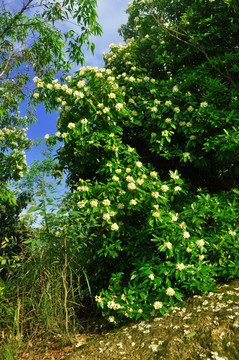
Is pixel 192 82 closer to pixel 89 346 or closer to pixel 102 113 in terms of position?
pixel 102 113

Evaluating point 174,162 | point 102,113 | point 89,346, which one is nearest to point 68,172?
point 102,113

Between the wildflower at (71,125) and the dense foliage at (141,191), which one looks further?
the wildflower at (71,125)

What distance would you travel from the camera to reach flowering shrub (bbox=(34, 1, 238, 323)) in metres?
3.09

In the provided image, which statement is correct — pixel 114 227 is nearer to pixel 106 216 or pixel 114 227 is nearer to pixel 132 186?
pixel 106 216

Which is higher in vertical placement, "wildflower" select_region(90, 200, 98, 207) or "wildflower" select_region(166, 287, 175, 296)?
"wildflower" select_region(90, 200, 98, 207)

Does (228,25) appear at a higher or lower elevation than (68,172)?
higher

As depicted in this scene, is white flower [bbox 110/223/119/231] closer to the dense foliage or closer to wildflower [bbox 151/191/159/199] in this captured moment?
the dense foliage

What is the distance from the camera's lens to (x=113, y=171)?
3555 millimetres

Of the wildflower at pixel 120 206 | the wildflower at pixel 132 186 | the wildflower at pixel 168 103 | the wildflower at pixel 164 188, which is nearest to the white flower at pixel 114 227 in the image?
the wildflower at pixel 120 206

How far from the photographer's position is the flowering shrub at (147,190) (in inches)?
122

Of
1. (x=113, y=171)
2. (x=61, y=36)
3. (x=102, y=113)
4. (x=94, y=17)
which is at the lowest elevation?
(x=113, y=171)

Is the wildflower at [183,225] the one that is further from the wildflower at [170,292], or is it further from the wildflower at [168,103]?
the wildflower at [168,103]

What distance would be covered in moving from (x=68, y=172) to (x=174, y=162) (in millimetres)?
1778

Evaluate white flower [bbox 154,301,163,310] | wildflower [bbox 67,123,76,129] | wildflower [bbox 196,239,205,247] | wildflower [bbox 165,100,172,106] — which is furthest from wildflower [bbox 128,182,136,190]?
wildflower [bbox 165,100,172,106]
